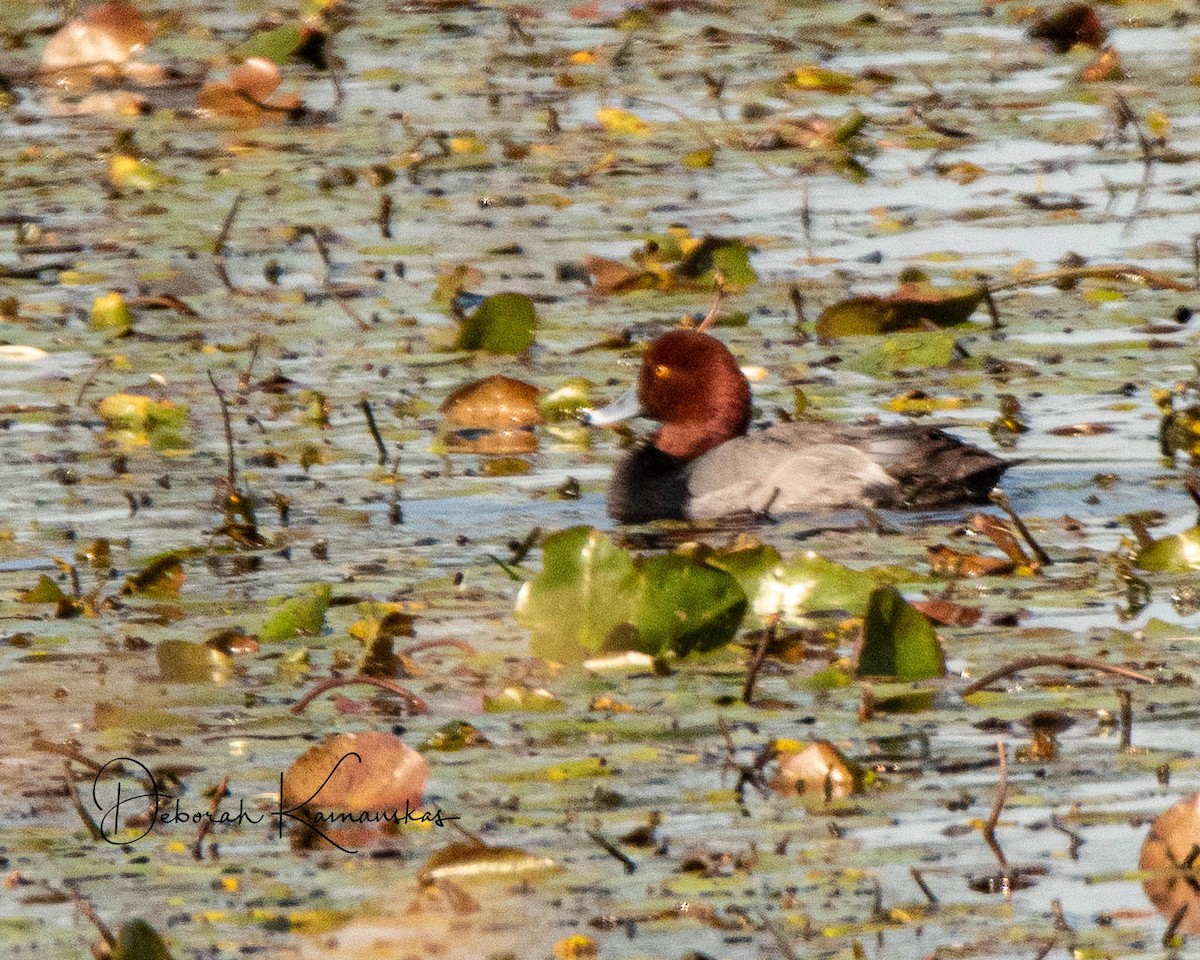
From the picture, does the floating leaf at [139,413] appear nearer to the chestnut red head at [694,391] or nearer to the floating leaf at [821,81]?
the chestnut red head at [694,391]

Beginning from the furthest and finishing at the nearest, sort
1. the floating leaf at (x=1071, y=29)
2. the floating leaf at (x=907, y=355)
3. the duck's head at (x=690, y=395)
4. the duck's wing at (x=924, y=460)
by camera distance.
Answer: the floating leaf at (x=1071, y=29) < the floating leaf at (x=907, y=355) < the duck's head at (x=690, y=395) < the duck's wing at (x=924, y=460)

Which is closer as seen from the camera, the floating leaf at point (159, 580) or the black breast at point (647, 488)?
the floating leaf at point (159, 580)

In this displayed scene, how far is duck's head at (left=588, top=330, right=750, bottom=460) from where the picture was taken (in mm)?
9305

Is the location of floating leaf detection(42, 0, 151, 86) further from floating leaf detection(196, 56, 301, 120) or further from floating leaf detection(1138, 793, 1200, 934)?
floating leaf detection(1138, 793, 1200, 934)

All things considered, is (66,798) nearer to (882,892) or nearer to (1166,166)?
(882,892)

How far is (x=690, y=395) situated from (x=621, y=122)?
16.6ft

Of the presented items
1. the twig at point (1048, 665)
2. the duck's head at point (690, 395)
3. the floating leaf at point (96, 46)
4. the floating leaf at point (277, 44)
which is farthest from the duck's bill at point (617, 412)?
the floating leaf at point (96, 46)

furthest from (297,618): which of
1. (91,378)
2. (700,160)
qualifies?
(700,160)

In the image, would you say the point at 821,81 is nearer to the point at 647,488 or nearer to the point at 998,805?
the point at 647,488

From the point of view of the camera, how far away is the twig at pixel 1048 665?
19.3 ft

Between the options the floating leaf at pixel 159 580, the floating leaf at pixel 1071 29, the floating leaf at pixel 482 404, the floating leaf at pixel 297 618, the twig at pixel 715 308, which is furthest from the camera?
the floating leaf at pixel 1071 29

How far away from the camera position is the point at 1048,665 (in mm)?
6121

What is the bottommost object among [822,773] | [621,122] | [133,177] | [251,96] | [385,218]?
[822,773]

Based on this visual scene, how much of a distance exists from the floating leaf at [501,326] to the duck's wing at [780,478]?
4.33ft
